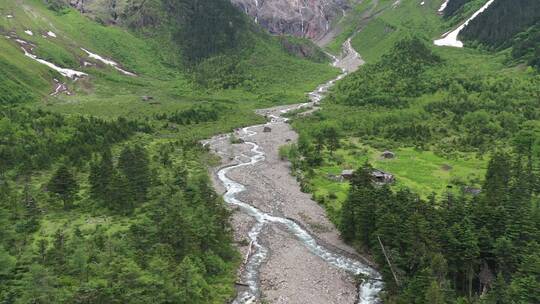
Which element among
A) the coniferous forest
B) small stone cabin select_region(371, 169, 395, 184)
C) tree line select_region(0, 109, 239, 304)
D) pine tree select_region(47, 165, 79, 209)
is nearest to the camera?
tree line select_region(0, 109, 239, 304)

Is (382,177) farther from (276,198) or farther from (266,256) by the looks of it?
(266,256)

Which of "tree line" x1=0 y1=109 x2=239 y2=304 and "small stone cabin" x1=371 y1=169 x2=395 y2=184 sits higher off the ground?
"tree line" x1=0 y1=109 x2=239 y2=304

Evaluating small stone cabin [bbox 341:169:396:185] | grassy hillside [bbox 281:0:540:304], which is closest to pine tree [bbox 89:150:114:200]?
grassy hillside [bbox 281:0:540:304]

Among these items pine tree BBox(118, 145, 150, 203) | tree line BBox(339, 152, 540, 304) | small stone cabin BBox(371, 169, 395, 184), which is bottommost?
small stone cabin BBox(371, 169, 395, 184)

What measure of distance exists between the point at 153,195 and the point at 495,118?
9287 cm

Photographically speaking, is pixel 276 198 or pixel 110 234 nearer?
pixel 110 234

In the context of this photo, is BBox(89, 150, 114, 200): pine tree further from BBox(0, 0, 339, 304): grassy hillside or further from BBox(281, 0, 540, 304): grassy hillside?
BBox(281, 0, 540, 304): grassy hillside

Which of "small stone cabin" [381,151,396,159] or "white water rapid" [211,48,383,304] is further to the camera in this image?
"small stone cabin" [381,151,396,159]

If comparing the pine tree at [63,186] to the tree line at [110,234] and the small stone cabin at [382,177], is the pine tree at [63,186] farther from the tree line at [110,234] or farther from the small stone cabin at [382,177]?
the small stone cabin at [382,177]

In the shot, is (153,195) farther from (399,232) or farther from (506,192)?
(506,192)

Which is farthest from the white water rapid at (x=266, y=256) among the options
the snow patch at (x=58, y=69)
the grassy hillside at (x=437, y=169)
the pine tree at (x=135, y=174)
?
the snow patch at (x=58, y=69)

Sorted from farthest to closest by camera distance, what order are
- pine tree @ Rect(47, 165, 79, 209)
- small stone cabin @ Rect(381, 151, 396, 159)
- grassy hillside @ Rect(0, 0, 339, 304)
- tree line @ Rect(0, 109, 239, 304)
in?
small stone cabin @ Rect(381, 151, 396, 159) → pine tree @ Rect(47, 165, 79, 209) → grassy hillside @ Rect(0, 0, 339, 304) → tree line @ Rect(0, 109, 239, 304)

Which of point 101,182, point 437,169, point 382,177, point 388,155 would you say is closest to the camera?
point 101,182

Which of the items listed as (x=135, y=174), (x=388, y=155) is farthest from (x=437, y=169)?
(x=135, y=174)
